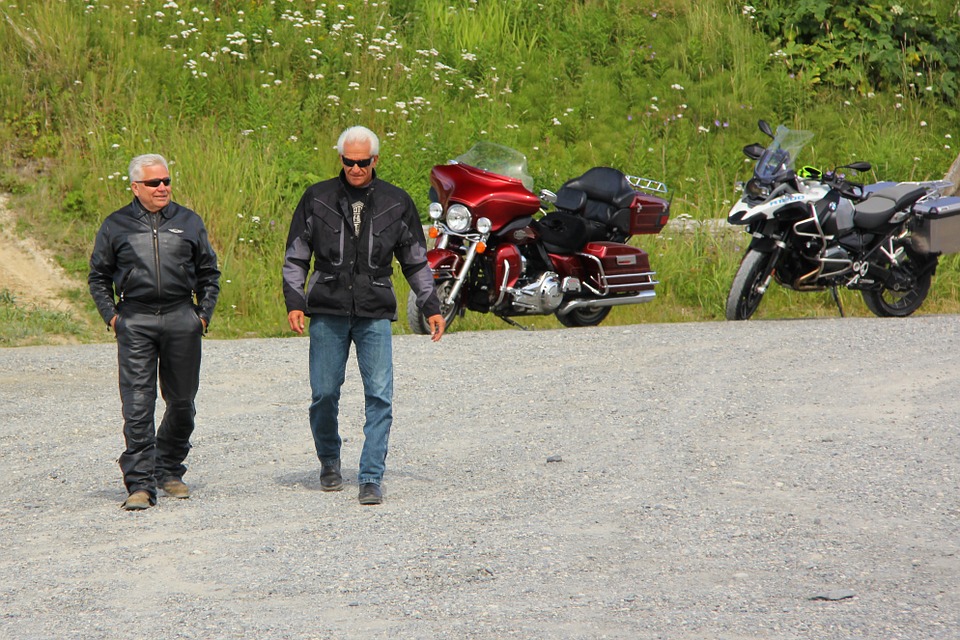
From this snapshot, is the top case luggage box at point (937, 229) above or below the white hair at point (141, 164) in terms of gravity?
A: below

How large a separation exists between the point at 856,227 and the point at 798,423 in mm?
5329

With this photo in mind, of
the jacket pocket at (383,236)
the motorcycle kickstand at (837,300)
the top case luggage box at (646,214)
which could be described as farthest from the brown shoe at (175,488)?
the motorcycle kickstand at (837,300)

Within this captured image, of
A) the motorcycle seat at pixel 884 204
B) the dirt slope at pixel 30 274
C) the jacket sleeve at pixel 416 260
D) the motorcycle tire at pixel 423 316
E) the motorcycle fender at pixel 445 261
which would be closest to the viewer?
the jacket sleeve at pixel 416 260

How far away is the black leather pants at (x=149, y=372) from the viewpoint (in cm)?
610

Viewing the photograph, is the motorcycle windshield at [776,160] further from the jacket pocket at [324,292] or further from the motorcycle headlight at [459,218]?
the jacket pocket at [324,292]

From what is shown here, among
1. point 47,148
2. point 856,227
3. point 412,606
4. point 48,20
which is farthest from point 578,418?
point 48,20

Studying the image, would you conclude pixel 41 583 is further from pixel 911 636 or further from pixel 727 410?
pixel 727 410

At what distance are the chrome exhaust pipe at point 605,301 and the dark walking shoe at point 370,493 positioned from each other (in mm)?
5991

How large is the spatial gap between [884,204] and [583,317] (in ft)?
10.3

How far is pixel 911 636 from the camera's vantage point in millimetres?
4293

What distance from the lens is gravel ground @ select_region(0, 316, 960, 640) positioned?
4566 mm

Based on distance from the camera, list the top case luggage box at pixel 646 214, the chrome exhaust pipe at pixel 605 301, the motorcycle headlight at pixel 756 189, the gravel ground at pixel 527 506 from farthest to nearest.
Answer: the top case luggage box at pixel 646 214, the motorcycle headlight at pixel 756 189, the chrome exhaust pipe at pixel 605 301, the gravel ground at pixel 527 506

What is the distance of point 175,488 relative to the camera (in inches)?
251

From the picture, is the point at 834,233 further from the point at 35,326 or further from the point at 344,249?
the point at 35,326
